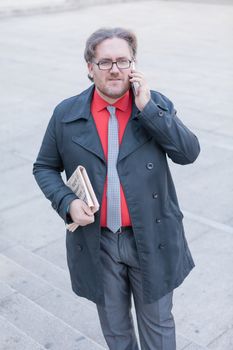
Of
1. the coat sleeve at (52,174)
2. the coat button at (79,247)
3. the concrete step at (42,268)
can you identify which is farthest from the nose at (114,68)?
the concrete step at (42,268)

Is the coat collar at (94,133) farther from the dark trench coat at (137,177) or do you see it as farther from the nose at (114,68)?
the nose at (114,68)

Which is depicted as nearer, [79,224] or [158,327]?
[79,224]

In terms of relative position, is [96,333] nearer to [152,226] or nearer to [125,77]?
[152,226]

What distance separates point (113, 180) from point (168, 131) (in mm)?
349

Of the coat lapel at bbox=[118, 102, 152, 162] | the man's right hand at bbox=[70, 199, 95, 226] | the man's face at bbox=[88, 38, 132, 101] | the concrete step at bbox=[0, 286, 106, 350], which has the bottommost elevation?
the concrete step at bbox=[0, 286, 106, 350]

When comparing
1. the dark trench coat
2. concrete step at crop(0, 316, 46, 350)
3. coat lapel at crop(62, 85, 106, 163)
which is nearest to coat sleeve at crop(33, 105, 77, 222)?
the dark trench coat

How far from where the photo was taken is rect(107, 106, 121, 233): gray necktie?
2.94m

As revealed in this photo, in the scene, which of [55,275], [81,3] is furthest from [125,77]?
[81,3]

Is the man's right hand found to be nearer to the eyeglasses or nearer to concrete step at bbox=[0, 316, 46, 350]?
the eyeglasses

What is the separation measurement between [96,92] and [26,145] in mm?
5105

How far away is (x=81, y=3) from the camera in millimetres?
20938

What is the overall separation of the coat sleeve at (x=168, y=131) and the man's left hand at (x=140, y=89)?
0.9 inches

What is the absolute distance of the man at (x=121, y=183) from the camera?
9.34ft

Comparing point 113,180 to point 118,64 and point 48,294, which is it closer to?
point 118,64
